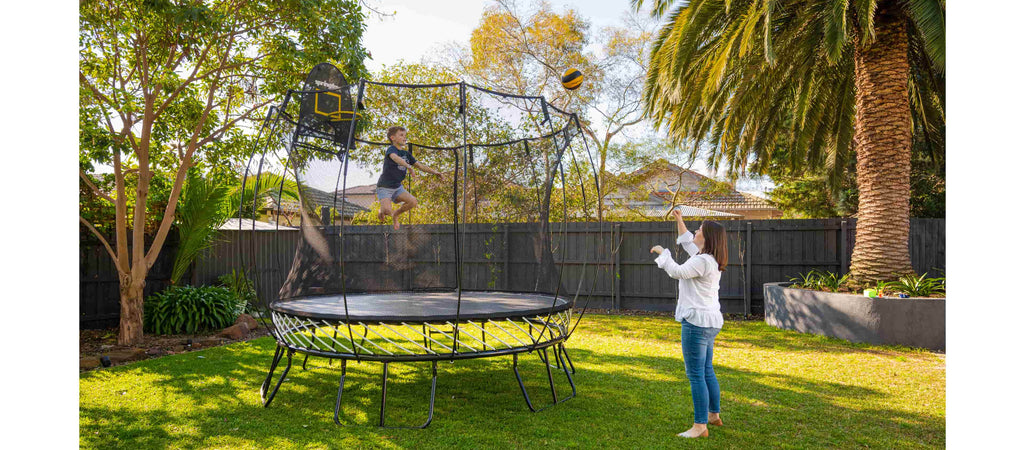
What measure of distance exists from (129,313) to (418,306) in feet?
11.3

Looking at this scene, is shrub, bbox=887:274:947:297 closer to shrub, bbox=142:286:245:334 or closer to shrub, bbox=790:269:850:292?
shrub, bbox=790:269:850:292

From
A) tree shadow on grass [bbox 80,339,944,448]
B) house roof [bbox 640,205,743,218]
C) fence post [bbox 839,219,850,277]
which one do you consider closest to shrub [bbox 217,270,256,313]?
tree shadow on grass [bbox 80,339,944,448]

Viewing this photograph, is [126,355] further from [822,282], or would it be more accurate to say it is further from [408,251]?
[822,282]

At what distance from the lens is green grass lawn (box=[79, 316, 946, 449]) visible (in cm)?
316

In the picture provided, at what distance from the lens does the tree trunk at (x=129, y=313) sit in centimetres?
589

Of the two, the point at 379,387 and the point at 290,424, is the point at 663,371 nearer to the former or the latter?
the point at 379,387

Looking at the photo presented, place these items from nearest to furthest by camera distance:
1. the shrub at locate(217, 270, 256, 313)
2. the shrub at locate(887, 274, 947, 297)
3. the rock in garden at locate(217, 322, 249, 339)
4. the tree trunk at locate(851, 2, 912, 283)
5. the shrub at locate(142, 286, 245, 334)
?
1. the shrub at locate(887, 274, 947, 297)
2. the tree trunk at locate(851, 2, 912, 283)
3. the rock in garden at locate(217, 322, 249, 339)
4. the shrub at locate(142, 286, 245, 334)
5. the shrub at locate(217, 270, 256, 313)

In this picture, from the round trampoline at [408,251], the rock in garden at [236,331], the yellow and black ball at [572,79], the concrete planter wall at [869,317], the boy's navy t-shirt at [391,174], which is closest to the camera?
the round trampoline at [408,251]

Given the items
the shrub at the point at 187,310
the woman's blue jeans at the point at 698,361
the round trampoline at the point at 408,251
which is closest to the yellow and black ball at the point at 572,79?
the round trampoline at the point at 408,251

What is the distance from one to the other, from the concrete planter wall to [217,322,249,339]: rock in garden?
19.4ft

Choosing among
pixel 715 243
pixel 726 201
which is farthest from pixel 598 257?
pixel 726 201

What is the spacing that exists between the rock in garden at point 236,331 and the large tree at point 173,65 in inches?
30.9

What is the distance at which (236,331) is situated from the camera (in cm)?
644

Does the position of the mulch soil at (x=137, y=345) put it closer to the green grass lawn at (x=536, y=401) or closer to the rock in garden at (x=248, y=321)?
the rock in garden at (x=248, y=321)
